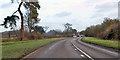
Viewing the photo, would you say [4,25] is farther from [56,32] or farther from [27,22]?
[56,32]

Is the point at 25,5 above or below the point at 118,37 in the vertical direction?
above

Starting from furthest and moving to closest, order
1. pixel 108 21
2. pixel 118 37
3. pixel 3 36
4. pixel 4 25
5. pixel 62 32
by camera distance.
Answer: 1. pixel 62 32
2. pixel 108 21
3. pixel 4 25
4. pixel 3 36
5. pixel 118 37

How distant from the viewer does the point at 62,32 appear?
486 ft

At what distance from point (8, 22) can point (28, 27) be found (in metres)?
12.6

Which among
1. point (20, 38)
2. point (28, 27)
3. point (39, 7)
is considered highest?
point (39, 7)

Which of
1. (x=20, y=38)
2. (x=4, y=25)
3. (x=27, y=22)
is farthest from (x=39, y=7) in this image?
(x=27, y=22)

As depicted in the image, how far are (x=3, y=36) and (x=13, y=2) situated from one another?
1047 cm

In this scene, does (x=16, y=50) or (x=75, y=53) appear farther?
(x=16, y=50)

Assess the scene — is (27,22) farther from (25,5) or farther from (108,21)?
(108,21)

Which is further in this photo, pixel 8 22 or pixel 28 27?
pixel 28 27

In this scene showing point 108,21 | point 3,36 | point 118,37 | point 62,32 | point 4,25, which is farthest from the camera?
point 62,32

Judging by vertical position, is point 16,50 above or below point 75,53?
above

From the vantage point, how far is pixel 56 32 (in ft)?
488

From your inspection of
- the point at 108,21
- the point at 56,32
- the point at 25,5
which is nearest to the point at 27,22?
the point at 25,5
